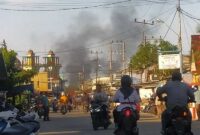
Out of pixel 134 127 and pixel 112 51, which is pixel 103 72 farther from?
pixel 134 127

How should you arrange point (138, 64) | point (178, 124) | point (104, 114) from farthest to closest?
1. point (138, 64)
2. point (104, 114)
3. point (178, 124)

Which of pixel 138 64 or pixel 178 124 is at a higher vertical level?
pixel 138 64

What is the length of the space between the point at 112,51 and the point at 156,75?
1019 inches

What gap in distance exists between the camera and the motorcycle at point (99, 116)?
2438 centimetres

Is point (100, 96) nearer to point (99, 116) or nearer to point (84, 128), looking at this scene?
point (99, 116)

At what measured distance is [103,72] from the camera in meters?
122

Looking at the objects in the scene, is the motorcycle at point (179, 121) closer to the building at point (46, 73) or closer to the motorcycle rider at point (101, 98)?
the motorcycle rider at point (101, 98)

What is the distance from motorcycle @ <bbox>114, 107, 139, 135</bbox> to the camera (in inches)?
558

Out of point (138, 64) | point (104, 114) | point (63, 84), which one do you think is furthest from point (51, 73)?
point (104, 114)

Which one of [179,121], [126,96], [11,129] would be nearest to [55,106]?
[126,96]

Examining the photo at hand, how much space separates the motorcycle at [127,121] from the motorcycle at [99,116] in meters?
10.00

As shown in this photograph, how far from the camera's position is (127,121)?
14.2 metres

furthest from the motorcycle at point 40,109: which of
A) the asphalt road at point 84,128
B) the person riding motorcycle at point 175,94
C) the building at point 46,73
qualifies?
the building at point 46,73

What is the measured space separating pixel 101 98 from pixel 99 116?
2.50ft
